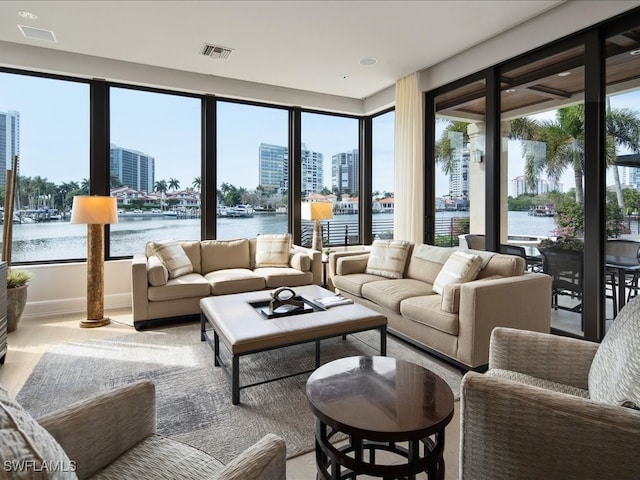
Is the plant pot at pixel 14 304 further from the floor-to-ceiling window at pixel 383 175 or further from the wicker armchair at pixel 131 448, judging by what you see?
the floor-to-ceiling window at pixel 383 175

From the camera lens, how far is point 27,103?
4199 millimetres

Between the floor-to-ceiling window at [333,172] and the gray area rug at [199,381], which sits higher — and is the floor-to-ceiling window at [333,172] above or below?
above

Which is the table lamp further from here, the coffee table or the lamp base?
the lamp base

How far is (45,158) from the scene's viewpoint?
4289 millimetres

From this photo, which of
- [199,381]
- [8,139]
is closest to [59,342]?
[199,381]

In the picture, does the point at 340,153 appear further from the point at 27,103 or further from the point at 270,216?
the point at 27,103

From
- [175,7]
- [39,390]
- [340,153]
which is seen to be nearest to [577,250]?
[340,153]

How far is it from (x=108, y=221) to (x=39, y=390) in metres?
1.90

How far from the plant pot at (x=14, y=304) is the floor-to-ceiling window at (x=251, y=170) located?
228 cm

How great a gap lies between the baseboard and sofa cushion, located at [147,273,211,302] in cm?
109

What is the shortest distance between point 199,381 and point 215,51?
336cm

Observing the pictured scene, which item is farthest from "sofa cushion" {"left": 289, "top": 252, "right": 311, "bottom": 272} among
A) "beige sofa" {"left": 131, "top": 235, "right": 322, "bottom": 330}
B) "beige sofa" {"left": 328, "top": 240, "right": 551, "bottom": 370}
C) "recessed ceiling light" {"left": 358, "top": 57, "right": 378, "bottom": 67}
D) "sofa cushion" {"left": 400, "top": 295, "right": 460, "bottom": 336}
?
"recessed ceiling light" {"left": 358, "top": 57, "right": 378, "bottom": 67}

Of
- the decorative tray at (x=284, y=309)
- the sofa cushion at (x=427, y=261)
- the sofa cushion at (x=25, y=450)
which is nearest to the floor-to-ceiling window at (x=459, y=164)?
the sofa cushion at (x=427, y=261)

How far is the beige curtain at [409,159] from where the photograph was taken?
478cm
